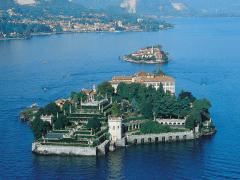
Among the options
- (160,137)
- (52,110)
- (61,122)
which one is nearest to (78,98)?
(52,110)

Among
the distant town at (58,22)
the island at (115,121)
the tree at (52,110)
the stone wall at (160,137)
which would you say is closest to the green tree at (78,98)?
the island at (115,121)

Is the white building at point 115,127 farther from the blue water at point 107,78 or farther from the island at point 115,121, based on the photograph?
the blue water at point 107,78

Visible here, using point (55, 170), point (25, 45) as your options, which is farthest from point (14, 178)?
point (25, 45)

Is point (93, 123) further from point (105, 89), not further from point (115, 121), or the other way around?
point (105, 89)

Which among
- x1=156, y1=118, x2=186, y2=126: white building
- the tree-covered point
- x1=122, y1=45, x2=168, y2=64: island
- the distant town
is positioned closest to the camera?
x1=156, y1=118, x2=186, y2=126: white building

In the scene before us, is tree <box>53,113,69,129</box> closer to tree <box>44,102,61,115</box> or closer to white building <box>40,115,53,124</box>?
white building <box>40,115,53,124</box>

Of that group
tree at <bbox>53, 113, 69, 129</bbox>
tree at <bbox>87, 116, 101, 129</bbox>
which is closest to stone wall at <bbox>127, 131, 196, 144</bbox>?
tree at <bbox>87, 116, 101, 129</bbox>

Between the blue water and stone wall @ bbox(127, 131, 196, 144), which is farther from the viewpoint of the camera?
stone wall @ bbox(127, 131, 196, 144)
